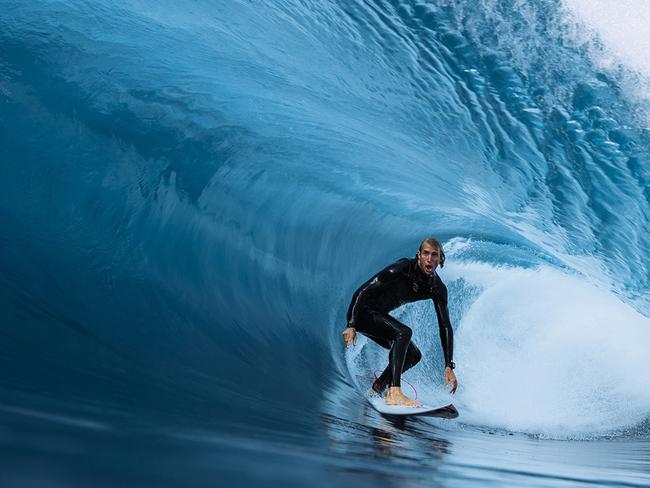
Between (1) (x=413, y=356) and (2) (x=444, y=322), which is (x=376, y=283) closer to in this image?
(2) (x=444, y=322)

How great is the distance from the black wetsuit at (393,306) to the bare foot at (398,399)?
4cm

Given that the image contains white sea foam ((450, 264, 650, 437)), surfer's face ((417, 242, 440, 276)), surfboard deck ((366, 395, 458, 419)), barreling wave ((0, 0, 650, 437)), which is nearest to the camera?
barreling wave ((0, 0, 650, 437))

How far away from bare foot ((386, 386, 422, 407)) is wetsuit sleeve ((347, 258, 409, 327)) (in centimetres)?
39

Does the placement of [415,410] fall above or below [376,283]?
below

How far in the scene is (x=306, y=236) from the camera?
5547 mm

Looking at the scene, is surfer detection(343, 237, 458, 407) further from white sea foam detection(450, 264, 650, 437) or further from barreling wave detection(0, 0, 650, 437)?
white sea foam detection(450, 264, 650, 437)

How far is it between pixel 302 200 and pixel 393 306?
168 centimetres

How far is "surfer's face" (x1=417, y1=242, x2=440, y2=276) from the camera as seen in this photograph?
380 centimetres

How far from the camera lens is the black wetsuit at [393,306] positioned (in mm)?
3957

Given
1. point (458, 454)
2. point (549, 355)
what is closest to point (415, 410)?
point (458, 454)

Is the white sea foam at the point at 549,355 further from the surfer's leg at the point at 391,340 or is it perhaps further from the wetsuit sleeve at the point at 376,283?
the wetsuit sleeve at the point at 376,283

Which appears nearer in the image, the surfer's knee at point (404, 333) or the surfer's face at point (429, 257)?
the surfer's face at point (429, 257)

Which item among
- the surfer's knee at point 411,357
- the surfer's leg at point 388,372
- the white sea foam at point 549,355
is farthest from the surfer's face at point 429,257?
the white sea foam at point 549,355

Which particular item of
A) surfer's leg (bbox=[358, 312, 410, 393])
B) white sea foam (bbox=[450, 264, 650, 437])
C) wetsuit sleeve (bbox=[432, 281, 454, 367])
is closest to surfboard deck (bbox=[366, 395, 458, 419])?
surfer's leg (bbox=[358, 312, 410, 393])
